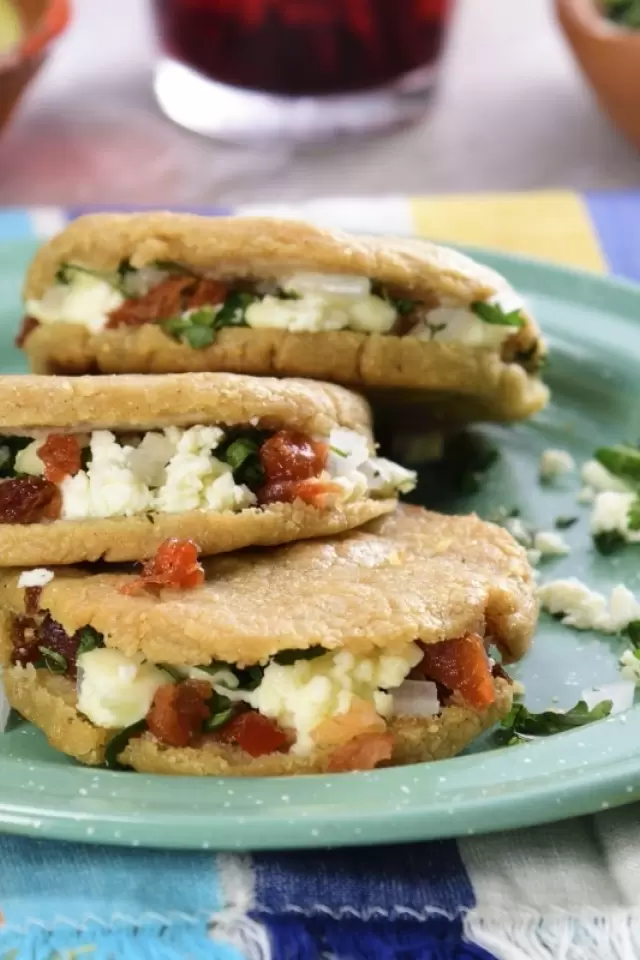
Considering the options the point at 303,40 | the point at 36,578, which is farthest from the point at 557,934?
the point at 303,40

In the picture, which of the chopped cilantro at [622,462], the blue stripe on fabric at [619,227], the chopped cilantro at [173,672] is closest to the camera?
the chopped cilantro at [173,672]

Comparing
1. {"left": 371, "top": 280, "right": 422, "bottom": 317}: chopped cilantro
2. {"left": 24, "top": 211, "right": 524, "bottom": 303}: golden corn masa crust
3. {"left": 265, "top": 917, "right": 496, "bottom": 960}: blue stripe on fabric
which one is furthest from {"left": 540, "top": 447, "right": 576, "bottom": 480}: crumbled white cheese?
{"left": 265, "top": 917, "right": 496, "bottom": 960}: blue stripe on fabric

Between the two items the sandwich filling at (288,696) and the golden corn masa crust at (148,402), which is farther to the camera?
the golden corn masa crust at (148,402)

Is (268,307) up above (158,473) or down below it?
above

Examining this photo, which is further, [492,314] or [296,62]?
[296,62]

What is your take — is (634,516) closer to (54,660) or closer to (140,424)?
(140,424)

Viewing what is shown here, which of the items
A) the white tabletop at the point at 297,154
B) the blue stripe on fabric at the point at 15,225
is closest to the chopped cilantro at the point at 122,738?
the blue stripe on fabric at the point at 15,225

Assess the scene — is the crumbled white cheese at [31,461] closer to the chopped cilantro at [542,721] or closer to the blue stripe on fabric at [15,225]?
the chopped cilantro at [542,721]
